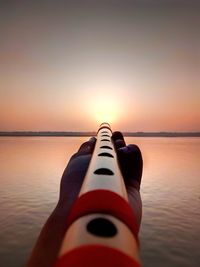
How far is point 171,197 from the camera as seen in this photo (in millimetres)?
5930

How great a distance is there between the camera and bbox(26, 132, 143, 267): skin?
5.67 feet

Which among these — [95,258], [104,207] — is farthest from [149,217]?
[95,258]

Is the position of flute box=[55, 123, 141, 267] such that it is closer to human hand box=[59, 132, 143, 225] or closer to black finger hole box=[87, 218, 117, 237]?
black finger hole box=[87, 218, 117, 237]

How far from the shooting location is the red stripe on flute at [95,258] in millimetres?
754

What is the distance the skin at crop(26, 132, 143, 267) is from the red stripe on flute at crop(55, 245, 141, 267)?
0.77m

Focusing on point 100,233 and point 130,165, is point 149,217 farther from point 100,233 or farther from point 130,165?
point 100,233

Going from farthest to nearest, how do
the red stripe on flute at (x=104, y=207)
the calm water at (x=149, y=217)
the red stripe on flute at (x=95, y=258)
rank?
the calm water at (x=149, y=217), the red stripe on flute at (x=104, y=207), the red stripe on flute at (x=95, y=258)

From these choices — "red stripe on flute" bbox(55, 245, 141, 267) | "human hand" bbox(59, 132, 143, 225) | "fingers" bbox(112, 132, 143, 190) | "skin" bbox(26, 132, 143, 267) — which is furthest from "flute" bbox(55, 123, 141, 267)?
"fingers" bbox(112, 132, 143, 190)

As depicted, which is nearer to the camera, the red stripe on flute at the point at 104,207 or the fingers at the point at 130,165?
the red stripe on flute at the point at 104,207

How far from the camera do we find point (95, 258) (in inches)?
30.3

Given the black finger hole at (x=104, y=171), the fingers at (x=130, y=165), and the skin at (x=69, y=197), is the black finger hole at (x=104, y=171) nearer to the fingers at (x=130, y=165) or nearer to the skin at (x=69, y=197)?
the skin at (x=69, y=197)

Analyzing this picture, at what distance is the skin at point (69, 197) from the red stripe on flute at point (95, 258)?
773 mm

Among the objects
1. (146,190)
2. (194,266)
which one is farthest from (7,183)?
(194,266)

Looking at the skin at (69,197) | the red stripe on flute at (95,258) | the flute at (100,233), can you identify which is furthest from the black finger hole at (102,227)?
the skin at (69,197)
